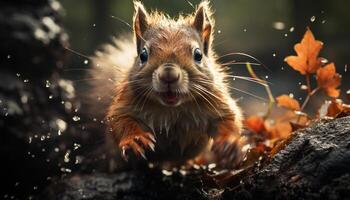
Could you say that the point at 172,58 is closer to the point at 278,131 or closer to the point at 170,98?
the point at 170,98

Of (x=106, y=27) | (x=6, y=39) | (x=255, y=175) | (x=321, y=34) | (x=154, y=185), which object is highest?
(x=106, y=27)

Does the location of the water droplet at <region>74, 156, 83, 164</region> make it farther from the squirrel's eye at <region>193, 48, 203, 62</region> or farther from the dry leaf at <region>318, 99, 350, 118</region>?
the dry leaf at <region>318, 99, 350, 118</region>

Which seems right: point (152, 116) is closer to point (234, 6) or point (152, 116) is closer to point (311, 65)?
point (311, 65)

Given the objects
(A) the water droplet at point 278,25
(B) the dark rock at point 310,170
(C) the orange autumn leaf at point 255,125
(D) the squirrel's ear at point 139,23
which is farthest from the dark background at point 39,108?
(A) the water droplet at point 278,25

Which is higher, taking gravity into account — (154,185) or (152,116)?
(152,116)

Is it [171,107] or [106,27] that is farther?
[106,27]

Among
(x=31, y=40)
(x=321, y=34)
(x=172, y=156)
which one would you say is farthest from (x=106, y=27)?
(x=172, y=156)

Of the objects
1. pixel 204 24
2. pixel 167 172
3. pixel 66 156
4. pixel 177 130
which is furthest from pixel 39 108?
pixel 204 24

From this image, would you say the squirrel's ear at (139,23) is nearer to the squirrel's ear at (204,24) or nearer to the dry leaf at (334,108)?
the squirrel's ear at (204,24)
